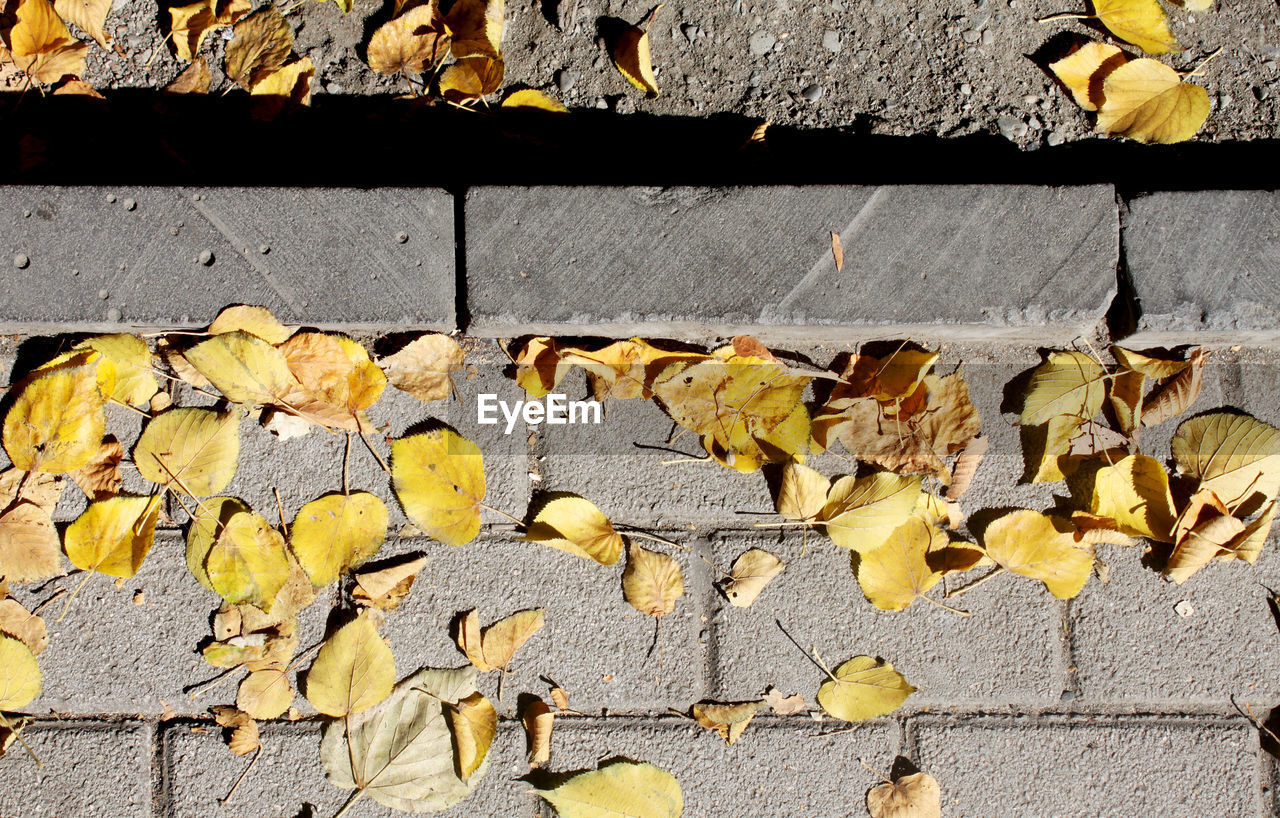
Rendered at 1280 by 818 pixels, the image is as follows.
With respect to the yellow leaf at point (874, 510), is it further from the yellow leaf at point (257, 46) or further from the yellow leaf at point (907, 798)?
the yellow leaf at point (257, 46)

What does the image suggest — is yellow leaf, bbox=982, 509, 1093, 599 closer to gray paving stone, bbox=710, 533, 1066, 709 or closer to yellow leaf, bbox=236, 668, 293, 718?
gray paving stone, bbox=710, 533, 1066, 709

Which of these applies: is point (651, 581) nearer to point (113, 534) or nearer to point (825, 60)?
point (113, 534)

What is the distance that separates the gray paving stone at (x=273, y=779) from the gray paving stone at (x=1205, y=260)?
1.61m

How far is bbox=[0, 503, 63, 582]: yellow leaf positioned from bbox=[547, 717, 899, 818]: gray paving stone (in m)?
1.14

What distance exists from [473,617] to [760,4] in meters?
1.54

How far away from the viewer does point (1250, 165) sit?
1784 millimetres

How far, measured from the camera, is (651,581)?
65.7 inches

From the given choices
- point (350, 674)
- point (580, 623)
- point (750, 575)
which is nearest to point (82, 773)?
point (350, 674)

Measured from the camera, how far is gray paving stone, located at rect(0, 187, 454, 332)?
149 centimetres

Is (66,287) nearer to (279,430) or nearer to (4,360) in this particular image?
(4,360)

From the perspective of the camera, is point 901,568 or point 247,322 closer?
point 247,322

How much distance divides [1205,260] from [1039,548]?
65cm

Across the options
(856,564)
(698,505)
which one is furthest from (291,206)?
(856,564)

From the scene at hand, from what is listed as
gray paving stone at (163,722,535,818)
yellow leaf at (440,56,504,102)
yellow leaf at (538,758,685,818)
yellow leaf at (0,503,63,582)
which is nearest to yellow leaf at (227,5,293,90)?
yellow leaf at (440,56,504,102)
